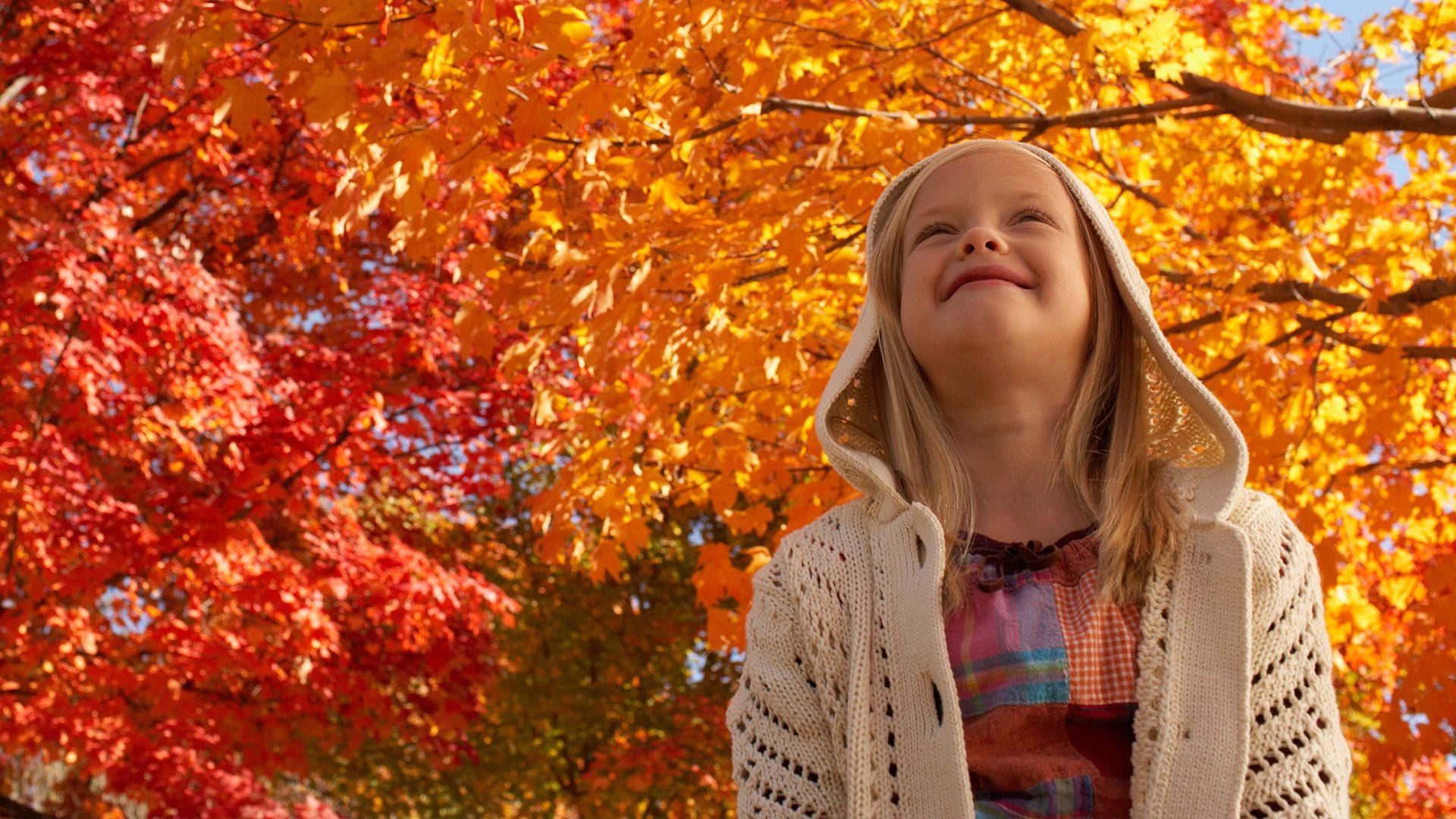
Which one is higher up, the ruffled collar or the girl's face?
the girl's face

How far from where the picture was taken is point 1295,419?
4.28 metres

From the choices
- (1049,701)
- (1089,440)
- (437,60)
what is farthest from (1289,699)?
(437,60)

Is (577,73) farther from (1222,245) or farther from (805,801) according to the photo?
(805,801)

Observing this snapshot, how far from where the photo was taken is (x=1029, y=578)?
1679 mm

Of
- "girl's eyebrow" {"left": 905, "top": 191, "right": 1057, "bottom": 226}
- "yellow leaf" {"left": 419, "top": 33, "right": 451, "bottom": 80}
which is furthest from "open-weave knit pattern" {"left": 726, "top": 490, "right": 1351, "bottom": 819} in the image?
"yellow leaf" {"left": 419, "top": 33, "right": 451, "bottom": 80}

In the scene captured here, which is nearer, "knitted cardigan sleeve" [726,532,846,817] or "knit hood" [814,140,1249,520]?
"knitted cardigan sleeve" [726,532,846,817]

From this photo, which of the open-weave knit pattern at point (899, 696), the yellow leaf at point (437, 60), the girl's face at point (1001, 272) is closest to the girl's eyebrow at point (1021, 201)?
the girl's face at point (1001, 272)

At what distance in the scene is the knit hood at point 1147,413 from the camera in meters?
1.78

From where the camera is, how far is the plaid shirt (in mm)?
1521

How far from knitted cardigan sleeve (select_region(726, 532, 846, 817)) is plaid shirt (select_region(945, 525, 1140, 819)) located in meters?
0.19

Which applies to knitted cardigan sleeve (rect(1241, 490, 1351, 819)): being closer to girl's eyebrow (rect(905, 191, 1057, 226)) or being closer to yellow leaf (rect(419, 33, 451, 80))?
girl's eyebrow (rect(905, 191, 1057, 226))

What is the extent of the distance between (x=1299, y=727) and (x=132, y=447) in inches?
253

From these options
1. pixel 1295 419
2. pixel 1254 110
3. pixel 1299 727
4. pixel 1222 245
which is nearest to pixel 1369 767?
pixel 1295 419

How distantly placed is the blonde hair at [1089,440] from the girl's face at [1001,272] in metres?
0.03
